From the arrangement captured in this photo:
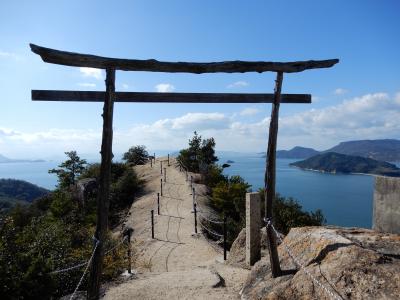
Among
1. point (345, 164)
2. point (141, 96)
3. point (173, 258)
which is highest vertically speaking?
point (141, 96)

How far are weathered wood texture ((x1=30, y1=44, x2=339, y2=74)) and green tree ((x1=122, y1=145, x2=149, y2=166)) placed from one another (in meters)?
36.4

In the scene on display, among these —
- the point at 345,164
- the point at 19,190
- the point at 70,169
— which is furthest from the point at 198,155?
the point at 345,164

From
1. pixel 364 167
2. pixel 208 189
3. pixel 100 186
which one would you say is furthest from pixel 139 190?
pixel 364 167

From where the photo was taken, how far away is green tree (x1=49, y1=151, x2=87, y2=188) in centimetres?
3391

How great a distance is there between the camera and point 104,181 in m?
5.36

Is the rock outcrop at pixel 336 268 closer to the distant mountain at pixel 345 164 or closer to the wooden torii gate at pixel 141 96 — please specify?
the wooden torii gate at pixel 141 96

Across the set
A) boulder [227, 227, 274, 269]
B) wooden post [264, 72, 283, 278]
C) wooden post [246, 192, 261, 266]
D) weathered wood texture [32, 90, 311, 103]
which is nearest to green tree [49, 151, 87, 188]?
boulder [227, 227, 274, 269]

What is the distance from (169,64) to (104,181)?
1.96 metres

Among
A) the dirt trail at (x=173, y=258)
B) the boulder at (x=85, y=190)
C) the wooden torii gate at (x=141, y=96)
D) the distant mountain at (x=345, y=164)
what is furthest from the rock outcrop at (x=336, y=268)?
the distant mountain at (x=345, y=164)

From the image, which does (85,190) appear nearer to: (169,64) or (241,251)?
(241,251)

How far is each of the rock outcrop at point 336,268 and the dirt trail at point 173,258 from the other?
106 cm

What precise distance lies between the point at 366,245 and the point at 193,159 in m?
29.3

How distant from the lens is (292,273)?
5.34m

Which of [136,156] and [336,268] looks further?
[136,156]
